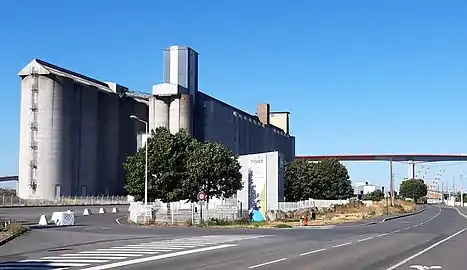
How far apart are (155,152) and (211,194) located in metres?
6.80

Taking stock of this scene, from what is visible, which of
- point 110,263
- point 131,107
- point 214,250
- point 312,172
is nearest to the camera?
point 110,263

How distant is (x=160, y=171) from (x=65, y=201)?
40.2 m

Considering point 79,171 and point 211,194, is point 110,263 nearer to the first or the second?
point 211,194

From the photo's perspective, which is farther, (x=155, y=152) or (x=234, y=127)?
(x=234, y=127)

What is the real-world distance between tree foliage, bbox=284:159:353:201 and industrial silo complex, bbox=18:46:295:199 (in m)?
22.8

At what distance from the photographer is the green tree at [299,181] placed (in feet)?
321

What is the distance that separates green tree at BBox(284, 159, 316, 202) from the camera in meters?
97.9

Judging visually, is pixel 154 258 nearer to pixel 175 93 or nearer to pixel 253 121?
pixel 175 93

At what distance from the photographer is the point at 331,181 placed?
110 m

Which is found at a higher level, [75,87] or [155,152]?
[75,87]

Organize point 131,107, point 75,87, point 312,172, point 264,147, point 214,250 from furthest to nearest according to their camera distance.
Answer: point 264,147 → point 131,107 → point 75,87 → point 312,172 → point 214,250

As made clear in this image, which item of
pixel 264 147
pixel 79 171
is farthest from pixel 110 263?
pixel 264 147

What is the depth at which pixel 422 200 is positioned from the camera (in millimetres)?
183375

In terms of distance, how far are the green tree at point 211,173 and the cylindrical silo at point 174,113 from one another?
4975 cm
